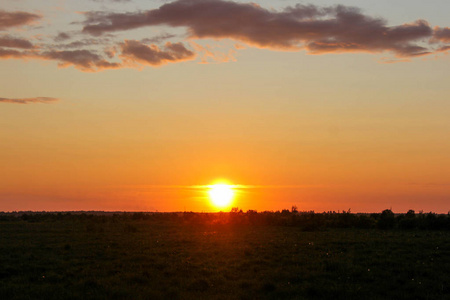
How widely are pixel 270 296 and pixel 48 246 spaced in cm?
2116

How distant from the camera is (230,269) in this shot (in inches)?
1053

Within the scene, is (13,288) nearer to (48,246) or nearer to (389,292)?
(48,246)

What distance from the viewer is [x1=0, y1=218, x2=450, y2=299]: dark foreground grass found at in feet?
72.2

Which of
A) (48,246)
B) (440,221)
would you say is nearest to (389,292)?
(48,246)

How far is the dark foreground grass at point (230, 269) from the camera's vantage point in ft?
72.2

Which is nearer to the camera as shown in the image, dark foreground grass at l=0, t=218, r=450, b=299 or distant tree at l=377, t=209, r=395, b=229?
dark foreground grass at l=0, t=218, r=450, b=299

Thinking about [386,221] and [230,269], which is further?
[386,221]

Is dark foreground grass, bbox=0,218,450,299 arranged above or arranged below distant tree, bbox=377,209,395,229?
below

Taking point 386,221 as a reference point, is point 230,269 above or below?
below

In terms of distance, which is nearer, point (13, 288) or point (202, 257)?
point (13, 288)

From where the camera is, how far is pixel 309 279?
24312mm

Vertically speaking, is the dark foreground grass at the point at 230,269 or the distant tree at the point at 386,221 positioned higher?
the distant tree at the point at 386,221

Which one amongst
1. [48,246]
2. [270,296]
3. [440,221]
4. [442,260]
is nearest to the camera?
[270,296]

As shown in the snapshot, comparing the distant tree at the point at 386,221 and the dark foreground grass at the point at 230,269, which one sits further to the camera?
the distant tree at the point at 386,221
